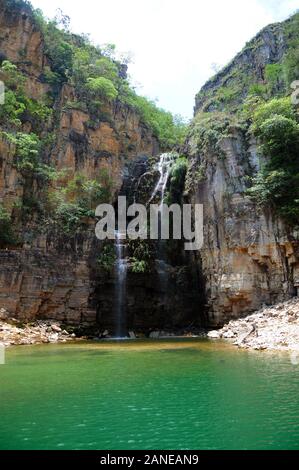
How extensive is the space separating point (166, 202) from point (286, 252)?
9681 mm

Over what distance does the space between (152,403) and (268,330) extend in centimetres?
1109

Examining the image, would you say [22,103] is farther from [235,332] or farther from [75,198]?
[235,332]

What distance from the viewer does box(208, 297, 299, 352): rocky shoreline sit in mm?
16250

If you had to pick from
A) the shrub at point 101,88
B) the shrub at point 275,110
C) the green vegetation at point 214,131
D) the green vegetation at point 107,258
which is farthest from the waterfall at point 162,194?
the shrub at point 101,88

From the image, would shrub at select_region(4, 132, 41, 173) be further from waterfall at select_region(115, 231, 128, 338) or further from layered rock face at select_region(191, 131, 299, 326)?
layered rock face at select_region(191, 131, 299, 326)

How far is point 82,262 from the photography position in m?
26.6

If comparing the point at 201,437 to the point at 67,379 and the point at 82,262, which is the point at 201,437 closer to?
the point at 67,379

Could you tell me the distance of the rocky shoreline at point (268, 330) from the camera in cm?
1625

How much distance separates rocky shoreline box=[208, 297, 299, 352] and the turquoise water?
203 cm

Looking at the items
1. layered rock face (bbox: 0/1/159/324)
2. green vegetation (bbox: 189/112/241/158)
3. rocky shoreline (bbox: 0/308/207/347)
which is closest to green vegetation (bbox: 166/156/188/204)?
green vegetation (bbox: 189/112/241/158)

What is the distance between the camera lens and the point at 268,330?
1825 cm

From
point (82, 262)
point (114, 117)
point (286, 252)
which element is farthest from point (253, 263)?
point (114, 117)

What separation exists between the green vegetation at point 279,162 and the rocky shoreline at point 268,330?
17.3 feet

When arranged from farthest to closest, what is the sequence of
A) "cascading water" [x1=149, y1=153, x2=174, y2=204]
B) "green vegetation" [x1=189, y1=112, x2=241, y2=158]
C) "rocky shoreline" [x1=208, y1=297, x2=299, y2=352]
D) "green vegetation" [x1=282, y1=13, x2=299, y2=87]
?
"cascading water" [x1=149, y1=153, x2=174, y2=204] → "green vegetation" [x1=282, y1=13, x2=299, y2=87] → "green vegetation" [x1=189, y1=112, x2=241, y2=158] → "rocky shoreline" [x1=208, y1=297, x2=299, y2=352]
